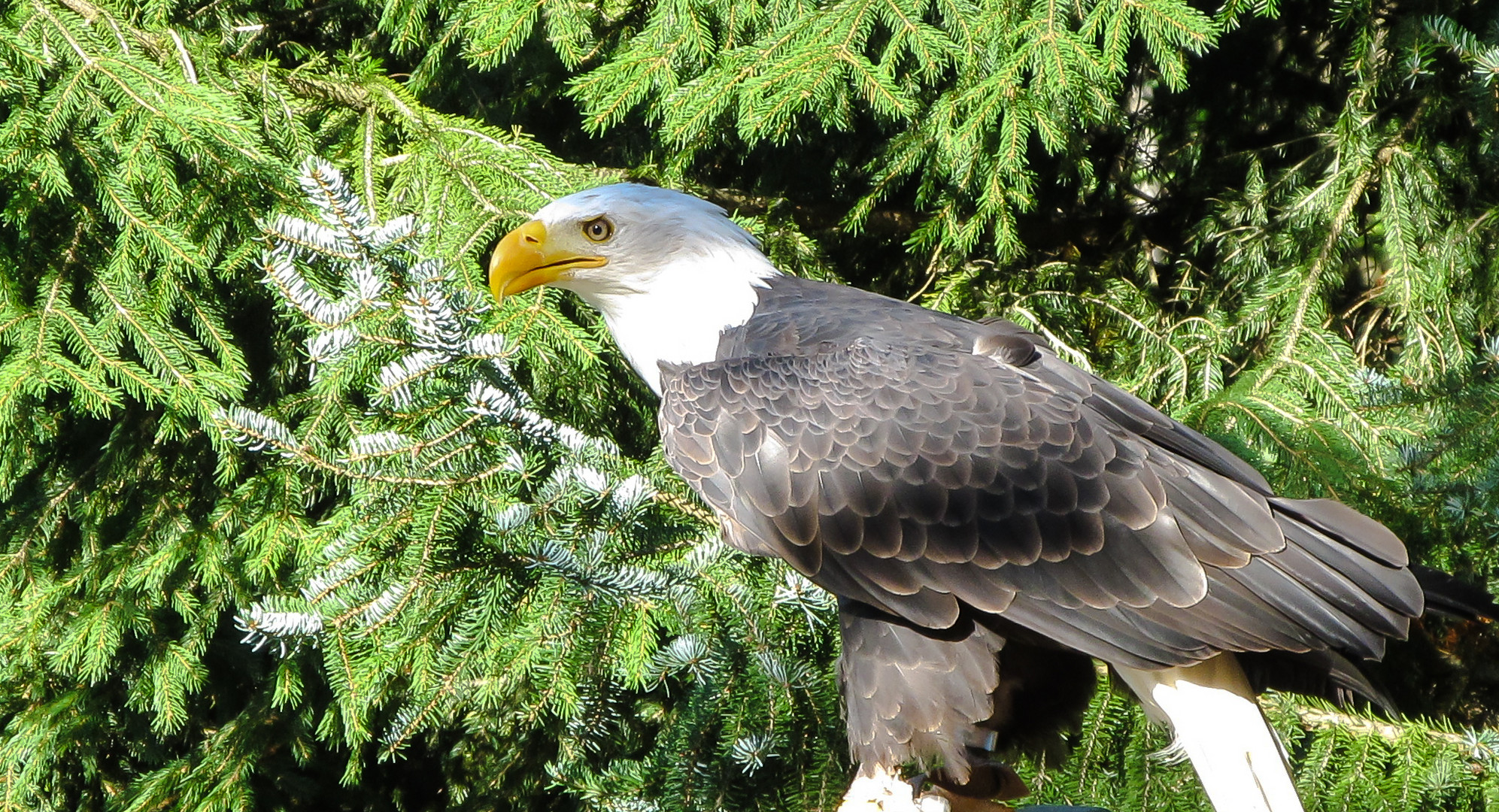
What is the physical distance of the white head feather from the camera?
299 cm

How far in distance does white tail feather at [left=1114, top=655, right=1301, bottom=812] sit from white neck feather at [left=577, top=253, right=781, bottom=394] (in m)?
1.27

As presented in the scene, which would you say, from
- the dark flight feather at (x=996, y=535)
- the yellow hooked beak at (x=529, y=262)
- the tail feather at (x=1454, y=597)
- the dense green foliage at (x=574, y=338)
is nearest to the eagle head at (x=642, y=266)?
the yellow hooked beak at (x=529, y=262)

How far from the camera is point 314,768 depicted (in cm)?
437

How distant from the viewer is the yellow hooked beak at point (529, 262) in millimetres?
2955

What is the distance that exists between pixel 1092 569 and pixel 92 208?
2968mm

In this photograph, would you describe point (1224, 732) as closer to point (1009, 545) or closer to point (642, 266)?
point (1009, 545)

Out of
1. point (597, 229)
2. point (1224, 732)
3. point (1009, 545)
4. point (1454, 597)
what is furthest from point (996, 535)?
point (597, 229)

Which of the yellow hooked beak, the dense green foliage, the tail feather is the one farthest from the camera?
the yellow hooked beak

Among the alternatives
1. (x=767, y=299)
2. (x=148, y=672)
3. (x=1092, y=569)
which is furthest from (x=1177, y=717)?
(x=148, y=672)

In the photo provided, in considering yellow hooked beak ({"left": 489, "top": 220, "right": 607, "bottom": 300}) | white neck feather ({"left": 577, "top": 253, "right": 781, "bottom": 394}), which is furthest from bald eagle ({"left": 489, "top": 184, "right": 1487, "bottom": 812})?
yellow hooked beak ({"left": 489, "top": 220, "right": 607, "bottom": 300})

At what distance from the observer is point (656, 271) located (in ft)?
10.1

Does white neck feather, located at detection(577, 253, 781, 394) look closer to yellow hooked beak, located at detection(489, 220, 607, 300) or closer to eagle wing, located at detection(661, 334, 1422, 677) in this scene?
yellow hooked beak, located at detection(489, 220, 607, 300)

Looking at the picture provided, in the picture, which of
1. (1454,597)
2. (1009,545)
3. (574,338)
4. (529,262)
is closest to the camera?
(1454,597)

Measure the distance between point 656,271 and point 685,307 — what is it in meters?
0.15
